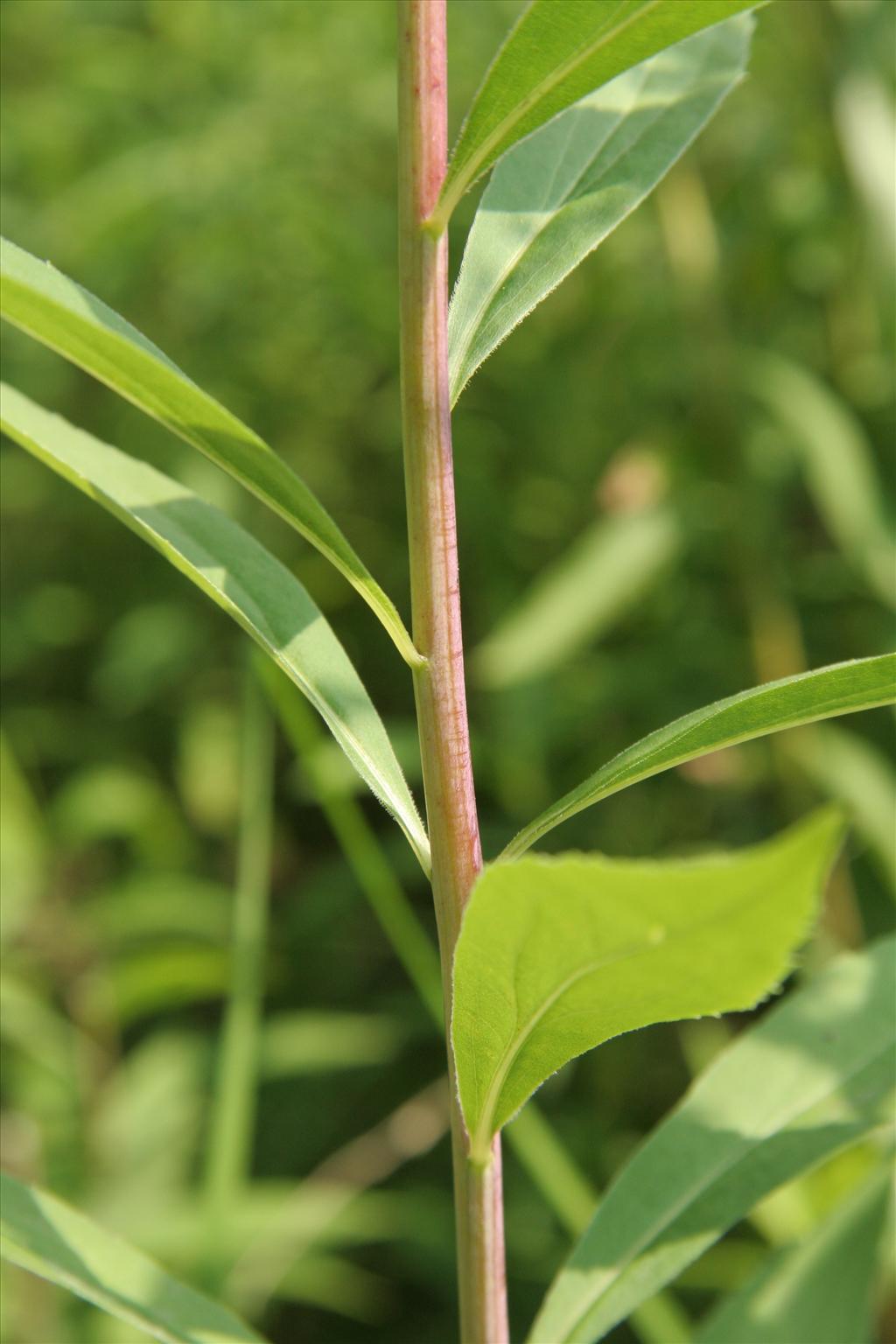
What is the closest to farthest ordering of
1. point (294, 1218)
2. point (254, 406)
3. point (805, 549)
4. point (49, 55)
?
point (294, 1218) → point (805, 549) → point (254, 406) → point (49, 55)

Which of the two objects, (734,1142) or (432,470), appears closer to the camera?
(432,470)

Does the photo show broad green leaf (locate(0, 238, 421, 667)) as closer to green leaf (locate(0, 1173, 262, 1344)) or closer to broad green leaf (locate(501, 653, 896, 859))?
broad green leaf (locate(501, 653, 896, 859))

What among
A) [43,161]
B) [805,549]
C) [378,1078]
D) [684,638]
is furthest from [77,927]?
[43,161]

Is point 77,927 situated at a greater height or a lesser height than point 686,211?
lesser

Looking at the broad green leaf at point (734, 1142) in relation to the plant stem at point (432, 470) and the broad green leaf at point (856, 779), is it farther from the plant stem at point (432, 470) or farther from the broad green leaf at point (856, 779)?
the broad green leaf at point (856, 779)

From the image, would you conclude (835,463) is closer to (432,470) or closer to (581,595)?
(581,595)

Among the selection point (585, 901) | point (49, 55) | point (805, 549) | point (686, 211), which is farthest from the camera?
point (49, 55)

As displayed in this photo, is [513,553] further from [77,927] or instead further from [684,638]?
[77,927]

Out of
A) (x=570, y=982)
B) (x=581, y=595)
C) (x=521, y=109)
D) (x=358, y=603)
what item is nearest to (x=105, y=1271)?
(x=570, y=982)
